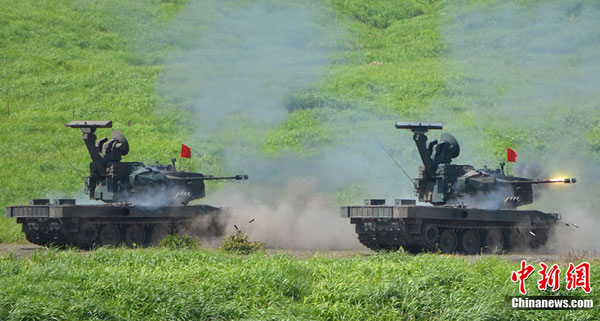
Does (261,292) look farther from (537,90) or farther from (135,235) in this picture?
(537,90)

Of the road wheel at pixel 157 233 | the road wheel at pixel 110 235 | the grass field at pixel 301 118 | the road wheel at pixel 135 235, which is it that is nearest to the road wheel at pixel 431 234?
the grass field at pixel 301 118

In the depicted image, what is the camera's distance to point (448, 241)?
27812mm

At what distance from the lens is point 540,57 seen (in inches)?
2039

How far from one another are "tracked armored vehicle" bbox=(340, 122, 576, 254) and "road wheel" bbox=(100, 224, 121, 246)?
23.2 feet

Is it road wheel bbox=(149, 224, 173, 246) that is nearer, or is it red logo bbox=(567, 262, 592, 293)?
red logo bbox=(567, 262, 592, 293)

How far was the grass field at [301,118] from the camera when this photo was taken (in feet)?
55.3

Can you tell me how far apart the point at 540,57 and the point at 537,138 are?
7314 millimetres

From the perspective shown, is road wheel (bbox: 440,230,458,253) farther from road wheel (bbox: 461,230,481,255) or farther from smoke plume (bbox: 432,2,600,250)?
smoke plume (bbox: 432,2,600,250)

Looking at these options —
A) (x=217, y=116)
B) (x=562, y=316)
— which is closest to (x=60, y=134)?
(x=217, y=116)

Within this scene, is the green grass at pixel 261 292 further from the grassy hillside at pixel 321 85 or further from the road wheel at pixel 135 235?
the grassy hillside at pixel 321 85

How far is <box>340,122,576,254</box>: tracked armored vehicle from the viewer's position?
87.3ft
